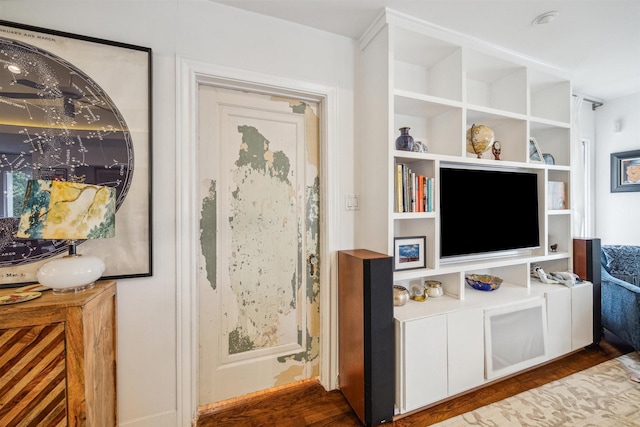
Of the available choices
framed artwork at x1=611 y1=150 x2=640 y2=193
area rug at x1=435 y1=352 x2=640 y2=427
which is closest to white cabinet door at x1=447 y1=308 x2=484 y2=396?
area rug at x1=435 y1=352 x2=640 y2=427

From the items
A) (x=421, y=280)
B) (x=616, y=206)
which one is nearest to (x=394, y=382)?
(x=421, y=280)

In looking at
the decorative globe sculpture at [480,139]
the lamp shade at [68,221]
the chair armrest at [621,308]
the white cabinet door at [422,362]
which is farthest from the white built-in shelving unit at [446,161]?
the lamp shade at [68,221]

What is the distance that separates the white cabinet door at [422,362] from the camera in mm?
1552

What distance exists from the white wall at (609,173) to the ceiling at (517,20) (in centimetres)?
108

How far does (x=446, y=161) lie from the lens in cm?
188

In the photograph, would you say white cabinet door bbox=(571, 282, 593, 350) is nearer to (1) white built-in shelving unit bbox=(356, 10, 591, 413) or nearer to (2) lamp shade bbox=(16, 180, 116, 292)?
(1) white built-in shelving unit bbox=(356, 10, 591, 413)

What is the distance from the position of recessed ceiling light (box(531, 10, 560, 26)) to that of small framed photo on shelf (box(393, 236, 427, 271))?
5.43 feet

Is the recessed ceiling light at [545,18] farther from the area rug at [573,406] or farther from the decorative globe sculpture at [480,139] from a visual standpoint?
the area rug at [573,406]

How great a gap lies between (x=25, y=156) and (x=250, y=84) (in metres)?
1.19

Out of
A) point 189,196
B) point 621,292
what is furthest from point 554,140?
point 189,196

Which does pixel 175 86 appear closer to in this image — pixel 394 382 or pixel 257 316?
pixel 257 316

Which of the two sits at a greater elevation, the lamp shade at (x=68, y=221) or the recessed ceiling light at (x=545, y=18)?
the recessed ceiling light at (x=545, y=18)

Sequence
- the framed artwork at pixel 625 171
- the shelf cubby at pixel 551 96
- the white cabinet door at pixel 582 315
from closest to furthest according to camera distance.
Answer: the white cabinet door at pixel 582 315, the shelf cubby at pixel 551 96, the framed artwork at pixel 625 171

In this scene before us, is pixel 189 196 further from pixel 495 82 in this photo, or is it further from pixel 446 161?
pixel 495 82
